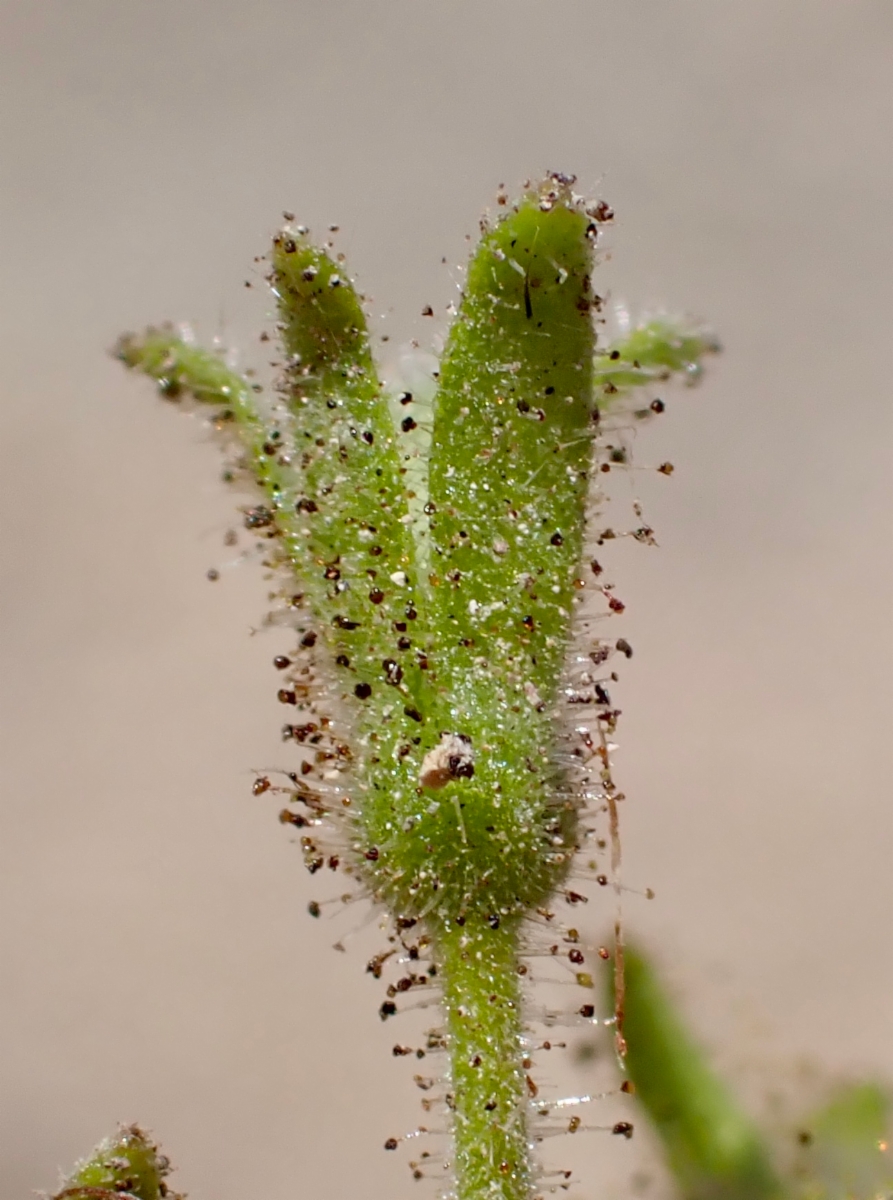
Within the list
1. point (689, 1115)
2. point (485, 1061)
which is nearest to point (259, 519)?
point (485, 1061)

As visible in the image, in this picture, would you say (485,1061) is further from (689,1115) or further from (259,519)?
(689,1115)

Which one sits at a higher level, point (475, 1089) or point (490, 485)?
point (490, 485)

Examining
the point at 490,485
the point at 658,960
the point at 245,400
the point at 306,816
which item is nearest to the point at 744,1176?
the point at 658,960

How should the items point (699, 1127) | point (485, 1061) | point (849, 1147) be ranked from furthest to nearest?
1. point (849, 1147)
2. point (699, 1127)
3. point (485, 1061)

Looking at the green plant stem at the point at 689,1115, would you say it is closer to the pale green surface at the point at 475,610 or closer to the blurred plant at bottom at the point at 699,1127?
the blurred plant at bottom at the point at 699,1127

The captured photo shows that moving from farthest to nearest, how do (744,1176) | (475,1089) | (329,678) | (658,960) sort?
(658,960) → (744,1176) → (329,678) → (475,1089)

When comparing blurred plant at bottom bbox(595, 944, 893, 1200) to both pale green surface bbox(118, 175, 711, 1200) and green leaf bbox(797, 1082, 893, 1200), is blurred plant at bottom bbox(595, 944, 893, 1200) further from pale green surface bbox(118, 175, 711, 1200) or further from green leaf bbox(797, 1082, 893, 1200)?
pale green surface bbox(118, 175, 711, 1200)

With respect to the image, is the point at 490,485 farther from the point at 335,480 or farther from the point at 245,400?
the point at 245,400

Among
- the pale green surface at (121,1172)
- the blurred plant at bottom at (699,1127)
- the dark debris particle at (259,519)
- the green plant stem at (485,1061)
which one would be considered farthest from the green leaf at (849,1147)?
the dark debris particle at (259,519)
